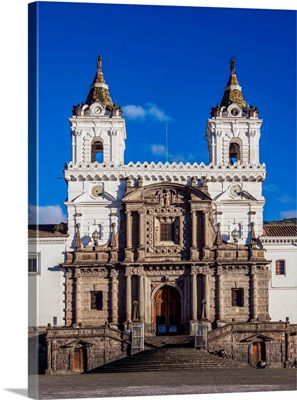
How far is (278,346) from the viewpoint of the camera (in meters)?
33.7

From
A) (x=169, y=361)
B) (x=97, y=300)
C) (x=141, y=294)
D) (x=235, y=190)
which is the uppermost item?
(x=235, y=190)

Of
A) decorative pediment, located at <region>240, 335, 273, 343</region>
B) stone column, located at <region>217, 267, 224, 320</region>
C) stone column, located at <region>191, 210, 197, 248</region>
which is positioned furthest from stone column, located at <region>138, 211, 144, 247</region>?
decorative pediment, located at <region>240, 335, 273, 343</region>

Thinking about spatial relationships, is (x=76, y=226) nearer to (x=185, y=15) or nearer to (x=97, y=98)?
(x=97, y=98)

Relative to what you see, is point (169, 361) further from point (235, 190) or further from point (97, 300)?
point (235, 190)

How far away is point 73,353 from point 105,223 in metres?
4.74

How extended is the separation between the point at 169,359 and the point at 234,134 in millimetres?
8960

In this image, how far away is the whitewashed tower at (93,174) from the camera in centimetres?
3353

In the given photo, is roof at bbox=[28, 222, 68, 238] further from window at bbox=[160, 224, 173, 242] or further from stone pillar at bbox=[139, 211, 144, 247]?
window at bbox=[160, 224, 173, 242]

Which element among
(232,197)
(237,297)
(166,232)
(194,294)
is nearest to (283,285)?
(237,297)

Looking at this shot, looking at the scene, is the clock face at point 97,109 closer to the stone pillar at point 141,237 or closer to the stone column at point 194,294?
the stone pillar at point 141,237

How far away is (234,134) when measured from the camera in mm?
34969

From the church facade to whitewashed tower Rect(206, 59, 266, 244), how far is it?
4cm
